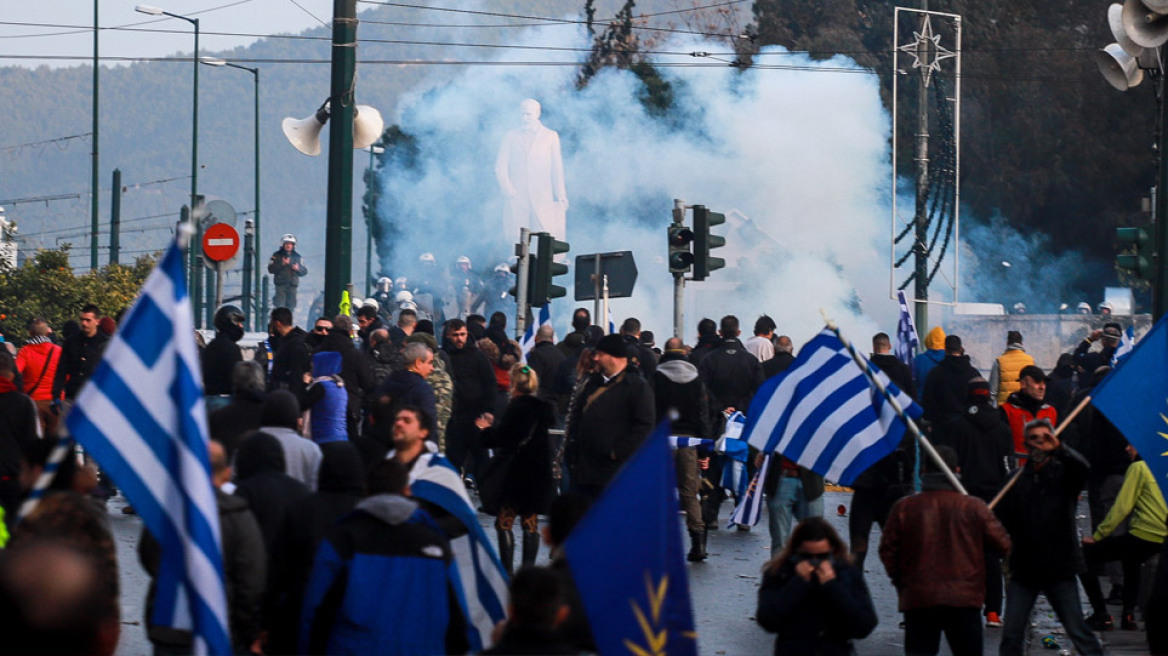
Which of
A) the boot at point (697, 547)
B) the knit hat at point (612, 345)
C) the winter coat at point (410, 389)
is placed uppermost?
the knit hat at point (612, 345)

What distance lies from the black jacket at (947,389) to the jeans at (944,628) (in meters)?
6.70

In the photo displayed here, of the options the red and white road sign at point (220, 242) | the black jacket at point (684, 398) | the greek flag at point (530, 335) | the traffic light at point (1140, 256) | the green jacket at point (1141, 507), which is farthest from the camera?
the greek flag at point (530, 335)

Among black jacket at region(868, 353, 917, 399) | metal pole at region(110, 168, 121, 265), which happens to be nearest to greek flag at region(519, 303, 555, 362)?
black jacket at region(868, 353, 917, 399)

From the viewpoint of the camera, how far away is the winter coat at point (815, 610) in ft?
21.8

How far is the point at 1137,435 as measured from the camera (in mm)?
8742

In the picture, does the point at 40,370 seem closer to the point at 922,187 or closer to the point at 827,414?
the point at 827,414

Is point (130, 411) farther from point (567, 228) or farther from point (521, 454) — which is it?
point (567, 228)

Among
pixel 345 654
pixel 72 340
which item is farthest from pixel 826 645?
pixel 72 340

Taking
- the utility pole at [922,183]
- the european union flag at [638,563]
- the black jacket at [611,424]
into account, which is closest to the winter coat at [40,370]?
the black jacket at [611,424]

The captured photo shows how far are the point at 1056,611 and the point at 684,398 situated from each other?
444 centimetres

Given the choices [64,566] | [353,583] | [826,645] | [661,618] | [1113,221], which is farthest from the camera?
[1113,221]

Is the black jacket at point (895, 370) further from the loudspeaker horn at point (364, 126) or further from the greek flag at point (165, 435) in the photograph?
the greek flag at point (165, 435)

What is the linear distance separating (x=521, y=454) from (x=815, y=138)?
43.6 m

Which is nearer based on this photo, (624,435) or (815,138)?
(624,435)
